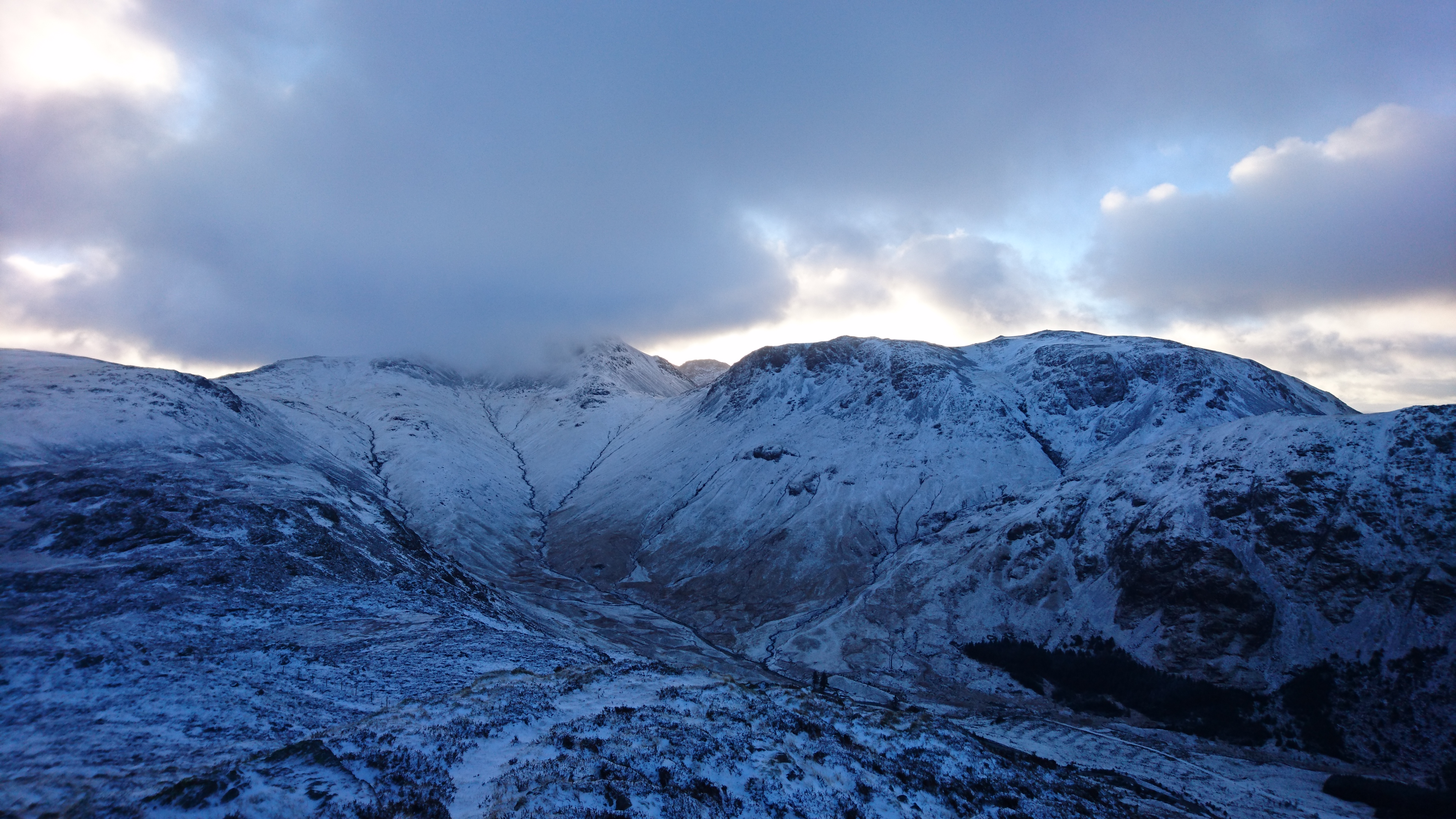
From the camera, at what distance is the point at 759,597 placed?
98250mm

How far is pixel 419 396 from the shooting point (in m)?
199

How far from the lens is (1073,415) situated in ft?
419

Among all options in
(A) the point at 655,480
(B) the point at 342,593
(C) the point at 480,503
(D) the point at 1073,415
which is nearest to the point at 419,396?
Answer: (C) the point at 480,503

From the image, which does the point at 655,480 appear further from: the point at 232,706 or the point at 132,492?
the point at 232,706

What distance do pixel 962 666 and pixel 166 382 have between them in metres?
115

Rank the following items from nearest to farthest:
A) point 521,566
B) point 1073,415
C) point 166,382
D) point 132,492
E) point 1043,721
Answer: point 132,492 → point 1043,721 → point 166,382 → point 521,566 → point 1073,415

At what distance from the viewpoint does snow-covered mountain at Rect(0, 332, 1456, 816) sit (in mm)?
22766

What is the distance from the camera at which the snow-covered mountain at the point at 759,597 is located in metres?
22.8

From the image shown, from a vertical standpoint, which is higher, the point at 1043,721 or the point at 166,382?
the point at 166,382

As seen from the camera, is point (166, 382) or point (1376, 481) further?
point (166, 382)

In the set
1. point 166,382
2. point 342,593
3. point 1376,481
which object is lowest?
point 342,593

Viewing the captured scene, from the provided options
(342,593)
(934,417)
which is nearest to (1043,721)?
(342,593)

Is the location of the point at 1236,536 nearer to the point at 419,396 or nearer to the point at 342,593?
the point at 342,593

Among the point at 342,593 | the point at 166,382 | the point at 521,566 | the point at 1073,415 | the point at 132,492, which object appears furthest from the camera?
the point at 1073,415
